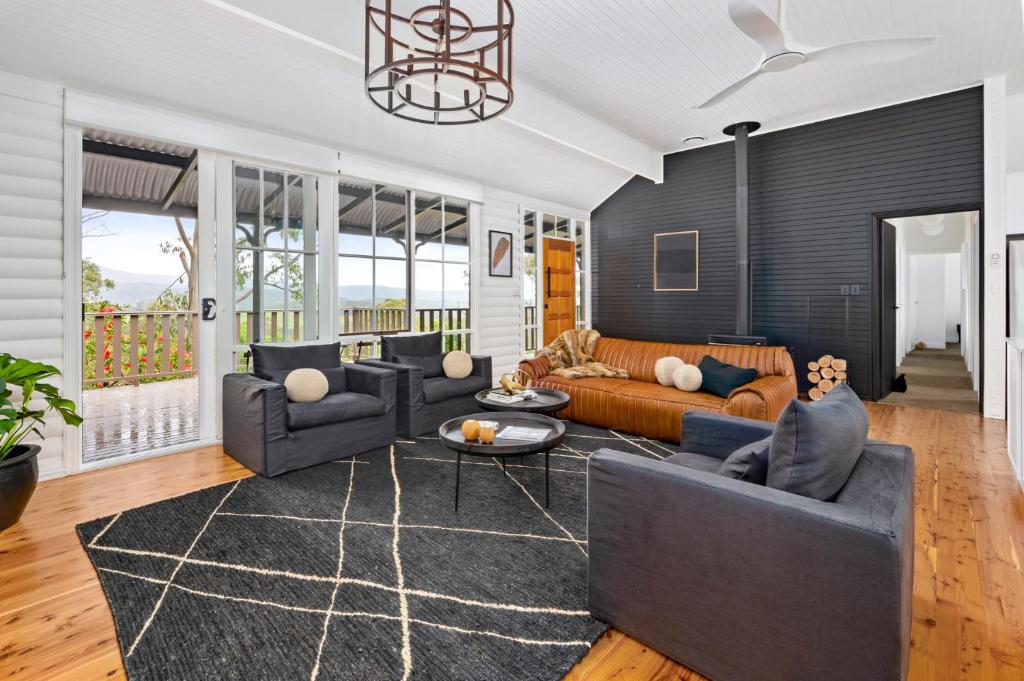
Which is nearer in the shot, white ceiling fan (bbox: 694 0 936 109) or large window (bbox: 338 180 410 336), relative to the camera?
white ceiling fan (bbox: 694 0 936 109)

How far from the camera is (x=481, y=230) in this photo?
613 centimetres

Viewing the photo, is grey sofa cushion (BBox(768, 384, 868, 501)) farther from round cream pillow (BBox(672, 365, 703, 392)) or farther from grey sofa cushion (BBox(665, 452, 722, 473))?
round cream pillow (BBox(672, 365, 703, 392))

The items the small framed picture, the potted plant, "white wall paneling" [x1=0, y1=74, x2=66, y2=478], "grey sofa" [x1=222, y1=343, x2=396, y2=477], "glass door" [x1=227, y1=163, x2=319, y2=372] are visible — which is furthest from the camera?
the small framed picture

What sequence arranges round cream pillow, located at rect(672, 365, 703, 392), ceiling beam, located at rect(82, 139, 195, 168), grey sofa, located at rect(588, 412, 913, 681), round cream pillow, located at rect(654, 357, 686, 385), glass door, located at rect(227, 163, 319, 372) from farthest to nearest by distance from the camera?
ceiling beam, located at rect(82, 139, 195, 168), round cream pillow, located at rect(654, 357, 686, 385), glass door, located at rect(227, 163, 319, 372), round cream pillow, located at rect(672, 365, 703, 392), grey sofa, located at rect(588, 412, 913, 681)

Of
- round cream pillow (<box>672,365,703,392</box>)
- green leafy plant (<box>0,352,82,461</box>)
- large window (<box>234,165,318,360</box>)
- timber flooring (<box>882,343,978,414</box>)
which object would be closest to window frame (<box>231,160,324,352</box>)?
large window (<box>234,165,318,360</box>)

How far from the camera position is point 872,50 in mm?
3043

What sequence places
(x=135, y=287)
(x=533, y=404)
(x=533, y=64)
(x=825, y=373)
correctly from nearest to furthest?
(x=533, y=404) → (x=533, y=64) → (x=825, y=373) → (x=135, y=287)

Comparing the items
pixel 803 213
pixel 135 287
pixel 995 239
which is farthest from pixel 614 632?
pixel 135 287

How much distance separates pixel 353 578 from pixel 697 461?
4.96 feet

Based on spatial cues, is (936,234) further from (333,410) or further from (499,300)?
(333,410)

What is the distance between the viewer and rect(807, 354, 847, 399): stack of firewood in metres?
5.57

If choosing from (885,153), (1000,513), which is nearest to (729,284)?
(885,153)

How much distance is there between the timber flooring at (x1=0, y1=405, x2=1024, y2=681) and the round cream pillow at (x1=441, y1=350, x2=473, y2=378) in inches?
71.6

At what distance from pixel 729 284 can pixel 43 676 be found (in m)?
6.68
